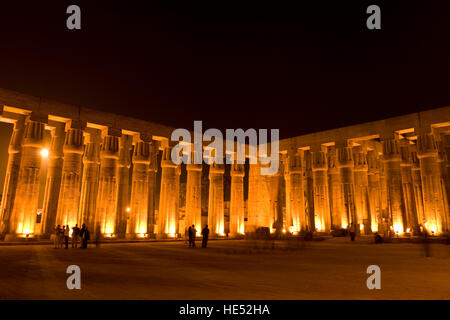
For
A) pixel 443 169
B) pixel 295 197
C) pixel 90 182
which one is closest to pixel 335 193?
pixel 295 197

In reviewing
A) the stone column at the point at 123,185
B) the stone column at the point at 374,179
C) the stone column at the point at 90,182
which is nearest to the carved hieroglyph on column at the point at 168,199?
the stone column at the point at 123,185

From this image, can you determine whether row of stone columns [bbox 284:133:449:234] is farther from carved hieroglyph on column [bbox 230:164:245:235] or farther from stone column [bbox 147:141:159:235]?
stone column [bbox 147:141:159:235]

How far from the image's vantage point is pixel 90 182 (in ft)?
81.9

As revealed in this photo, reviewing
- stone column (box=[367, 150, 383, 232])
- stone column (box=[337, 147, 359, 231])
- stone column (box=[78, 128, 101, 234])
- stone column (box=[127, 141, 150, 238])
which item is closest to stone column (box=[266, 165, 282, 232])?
stone column (box=[337, 147, 359, 231])

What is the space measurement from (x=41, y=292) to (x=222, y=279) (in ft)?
11.4

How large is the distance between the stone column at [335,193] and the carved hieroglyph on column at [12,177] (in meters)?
25.7

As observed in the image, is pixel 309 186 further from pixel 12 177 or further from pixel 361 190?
pixel 12 177

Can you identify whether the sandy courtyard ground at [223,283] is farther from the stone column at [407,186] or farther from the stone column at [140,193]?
the stone column at [407,186]

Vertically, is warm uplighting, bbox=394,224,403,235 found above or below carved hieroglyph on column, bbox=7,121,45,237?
below

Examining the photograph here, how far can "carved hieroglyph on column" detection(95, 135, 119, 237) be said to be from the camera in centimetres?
2406

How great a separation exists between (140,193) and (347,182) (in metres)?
18.4

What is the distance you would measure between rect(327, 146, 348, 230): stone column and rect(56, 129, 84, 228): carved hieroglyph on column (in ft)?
71.5
